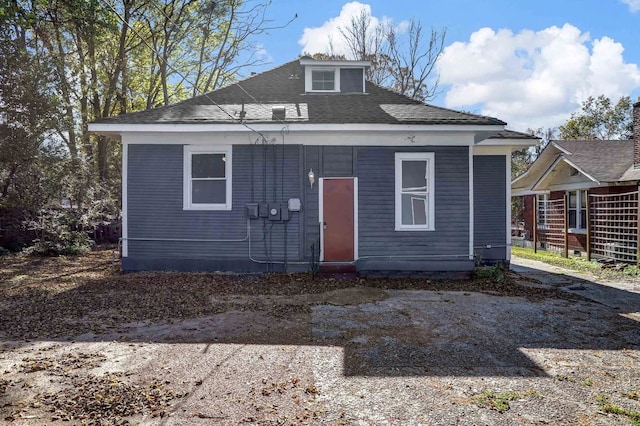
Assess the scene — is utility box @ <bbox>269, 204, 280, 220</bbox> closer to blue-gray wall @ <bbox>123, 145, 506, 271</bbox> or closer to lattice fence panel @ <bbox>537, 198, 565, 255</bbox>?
blue-gray wall @ <bbox>123, 145, 506, 271</bbox>

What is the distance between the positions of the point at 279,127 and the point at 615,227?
9589 millimetres

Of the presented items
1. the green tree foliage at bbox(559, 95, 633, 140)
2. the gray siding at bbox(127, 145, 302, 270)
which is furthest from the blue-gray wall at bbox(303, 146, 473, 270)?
the green tree foliage at bbox(559, 95, 633, 140)

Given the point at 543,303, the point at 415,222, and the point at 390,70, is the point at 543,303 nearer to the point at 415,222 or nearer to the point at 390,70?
the point at 415,222

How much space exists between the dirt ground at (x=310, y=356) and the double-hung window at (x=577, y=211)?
8752 millimetres

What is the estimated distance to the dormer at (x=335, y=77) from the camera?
37.4ft

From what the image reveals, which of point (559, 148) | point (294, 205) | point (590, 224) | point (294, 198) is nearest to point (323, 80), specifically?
point (294, 198)

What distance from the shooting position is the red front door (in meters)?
9.05

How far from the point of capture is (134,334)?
517 centimetres

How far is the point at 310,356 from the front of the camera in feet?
14.6

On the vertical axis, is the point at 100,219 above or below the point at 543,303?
above

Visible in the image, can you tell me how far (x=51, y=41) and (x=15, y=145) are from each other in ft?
24.5

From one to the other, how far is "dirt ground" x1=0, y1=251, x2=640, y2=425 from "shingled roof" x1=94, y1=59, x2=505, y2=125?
3376 mm

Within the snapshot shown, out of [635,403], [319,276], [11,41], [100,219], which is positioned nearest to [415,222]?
[319,276]

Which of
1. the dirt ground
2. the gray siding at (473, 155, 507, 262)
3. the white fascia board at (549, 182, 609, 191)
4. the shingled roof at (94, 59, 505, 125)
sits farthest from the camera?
the white fascia board at (549, 182, 609, 191)
